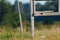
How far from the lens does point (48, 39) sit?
757 centimetres

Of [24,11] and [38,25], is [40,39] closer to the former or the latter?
[38,25]

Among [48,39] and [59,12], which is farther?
[59,12]

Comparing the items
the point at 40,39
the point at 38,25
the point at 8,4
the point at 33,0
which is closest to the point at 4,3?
the point at 8,4

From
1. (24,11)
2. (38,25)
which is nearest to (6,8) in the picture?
(24,11)

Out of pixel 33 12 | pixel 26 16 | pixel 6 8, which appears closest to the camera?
pixel 33 12

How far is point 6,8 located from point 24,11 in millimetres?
2042

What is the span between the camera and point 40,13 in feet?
29.4

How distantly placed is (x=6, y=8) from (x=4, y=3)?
4.08 feet

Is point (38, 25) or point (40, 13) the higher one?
point (40, 13)

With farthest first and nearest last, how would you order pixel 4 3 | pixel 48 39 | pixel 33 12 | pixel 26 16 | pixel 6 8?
pixel 4 3 → pixel 6 8 → pixel 26 16 → pixel 33 12 → pixel 48 39

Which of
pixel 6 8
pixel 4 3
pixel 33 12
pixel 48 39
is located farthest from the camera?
pixel 4 3

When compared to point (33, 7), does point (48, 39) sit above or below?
below

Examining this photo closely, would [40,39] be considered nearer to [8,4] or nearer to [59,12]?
[59,12]

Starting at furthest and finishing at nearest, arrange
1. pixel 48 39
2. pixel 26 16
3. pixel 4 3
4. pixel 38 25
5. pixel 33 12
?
pixel 4 3
pixel 26 16
pixel 38 25
pixel 33 12
pixel 48 39
